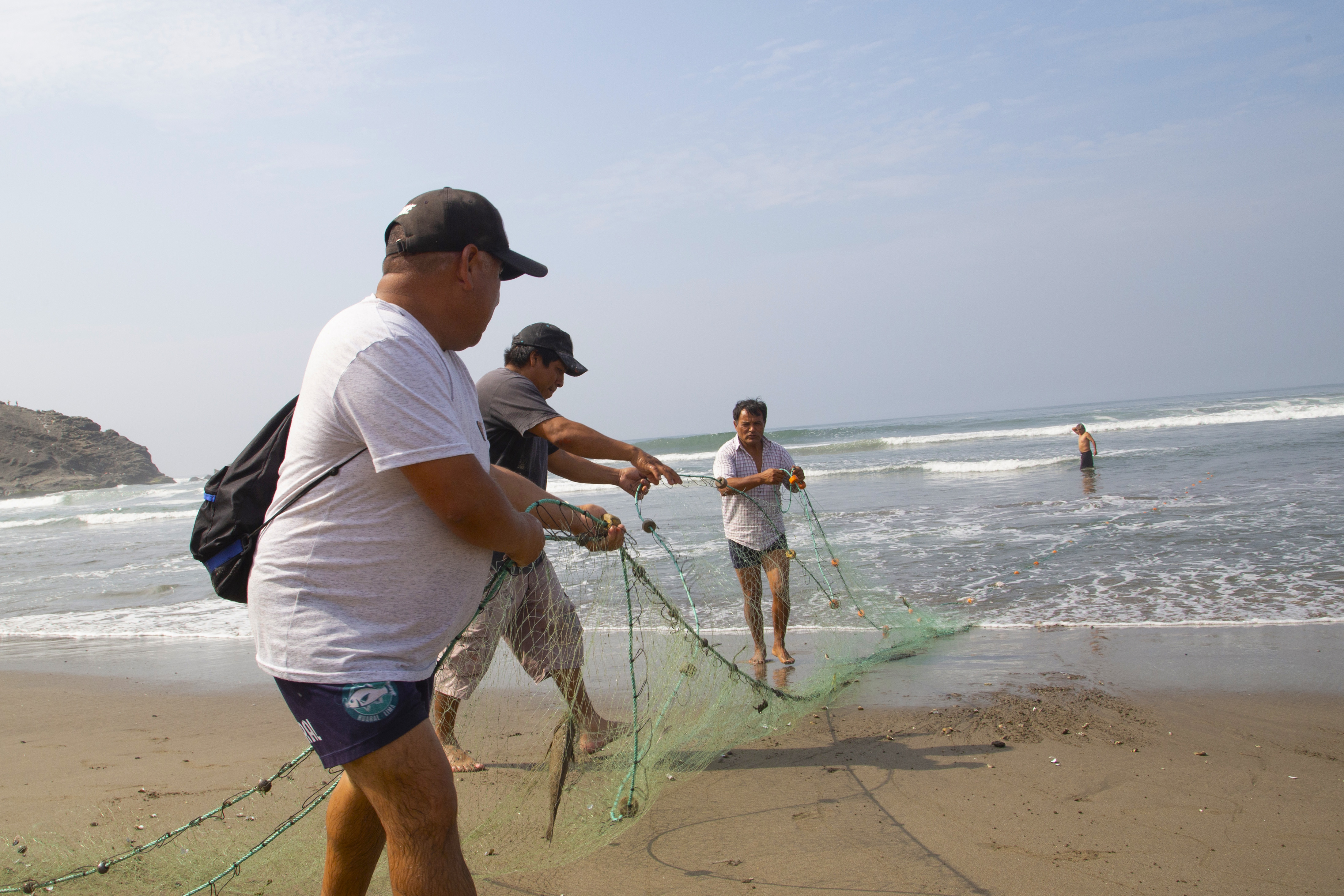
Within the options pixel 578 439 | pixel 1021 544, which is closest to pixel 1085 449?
pixel 1021 544

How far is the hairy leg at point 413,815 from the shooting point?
146 centimetres

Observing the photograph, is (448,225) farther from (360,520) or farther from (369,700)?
(369,700)

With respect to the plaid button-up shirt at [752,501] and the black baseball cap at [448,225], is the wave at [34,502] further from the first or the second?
the black baseball cap at [448,225]

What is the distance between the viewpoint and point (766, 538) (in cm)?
504

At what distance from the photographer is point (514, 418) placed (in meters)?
3.34

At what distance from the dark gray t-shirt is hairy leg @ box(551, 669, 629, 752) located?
32.9 inches

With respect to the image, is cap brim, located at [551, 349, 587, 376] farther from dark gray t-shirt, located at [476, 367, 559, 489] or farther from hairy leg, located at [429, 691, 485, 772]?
hairy leg, located at [429, 691, 485, 772]

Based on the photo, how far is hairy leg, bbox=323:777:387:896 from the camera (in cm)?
172

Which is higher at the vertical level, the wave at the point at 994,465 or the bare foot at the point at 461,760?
the bare foot at the point at 461,760

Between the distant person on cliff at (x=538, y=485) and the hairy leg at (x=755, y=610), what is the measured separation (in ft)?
4.32

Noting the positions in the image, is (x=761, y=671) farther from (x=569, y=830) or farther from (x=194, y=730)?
(x=194, y=730)

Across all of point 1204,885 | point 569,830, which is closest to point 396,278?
point 569,830

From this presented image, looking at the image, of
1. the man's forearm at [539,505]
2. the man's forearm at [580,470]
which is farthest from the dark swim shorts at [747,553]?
the man's forearm at [539,505]

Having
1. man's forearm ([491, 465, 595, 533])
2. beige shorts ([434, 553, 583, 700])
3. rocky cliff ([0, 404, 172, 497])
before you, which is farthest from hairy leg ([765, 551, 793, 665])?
rocky cliff ([0, 404, 172, 497])
